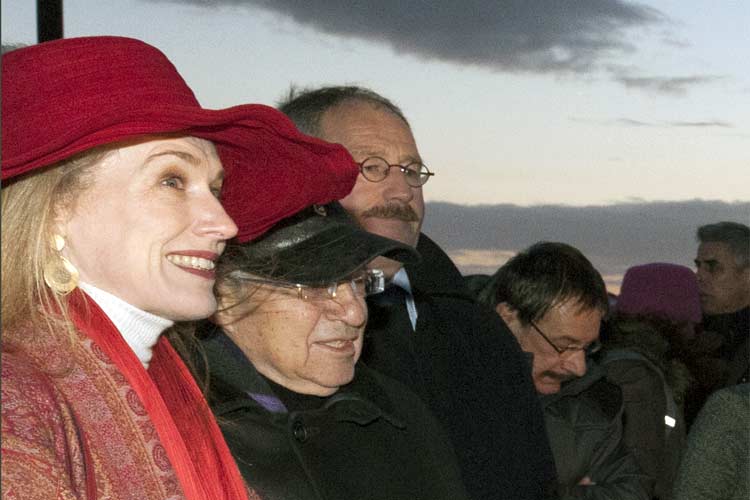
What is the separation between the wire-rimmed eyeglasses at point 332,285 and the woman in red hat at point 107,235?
0.50 metres

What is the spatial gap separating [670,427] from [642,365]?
249 mm

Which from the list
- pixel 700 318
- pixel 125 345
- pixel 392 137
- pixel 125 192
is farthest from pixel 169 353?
pixel 700 318

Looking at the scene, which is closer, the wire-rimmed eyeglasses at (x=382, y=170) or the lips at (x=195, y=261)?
the lips at (x=195, y=261)

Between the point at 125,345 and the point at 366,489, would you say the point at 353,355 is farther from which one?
the point at 125,345

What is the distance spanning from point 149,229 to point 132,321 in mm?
170

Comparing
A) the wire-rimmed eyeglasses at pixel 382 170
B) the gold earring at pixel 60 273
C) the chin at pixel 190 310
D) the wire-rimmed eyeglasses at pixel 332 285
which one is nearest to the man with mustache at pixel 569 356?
the wire-rimmed eyeglasses at pixel 382 170

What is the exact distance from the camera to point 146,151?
1.67 meters

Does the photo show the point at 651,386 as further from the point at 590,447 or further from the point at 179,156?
the point at 179,156

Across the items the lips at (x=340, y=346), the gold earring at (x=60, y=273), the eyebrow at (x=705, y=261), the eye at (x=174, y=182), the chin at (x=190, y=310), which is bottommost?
the eyebrow at (x=705, y=261)

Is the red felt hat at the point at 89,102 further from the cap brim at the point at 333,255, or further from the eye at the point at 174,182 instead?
the cap brim at the point at 333,255

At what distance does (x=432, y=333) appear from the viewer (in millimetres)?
2920

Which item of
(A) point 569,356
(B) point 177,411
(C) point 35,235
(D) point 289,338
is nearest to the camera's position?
(C) point 35,235

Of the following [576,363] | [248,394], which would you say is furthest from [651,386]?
[248,394]

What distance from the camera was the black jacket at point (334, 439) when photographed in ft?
6.89
